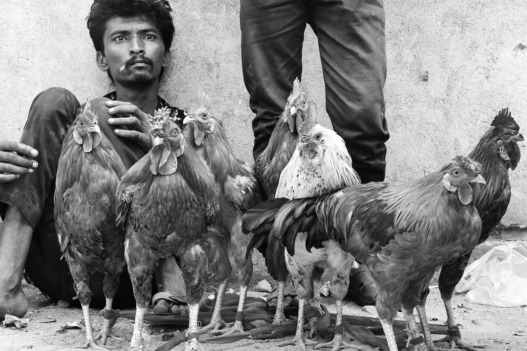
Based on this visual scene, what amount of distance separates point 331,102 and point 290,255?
3.30 feet

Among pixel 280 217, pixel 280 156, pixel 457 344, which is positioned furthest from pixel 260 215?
pixel 457 344

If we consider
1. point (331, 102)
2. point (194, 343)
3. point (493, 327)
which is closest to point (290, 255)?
point (194, 343)

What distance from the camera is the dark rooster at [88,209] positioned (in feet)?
13.7

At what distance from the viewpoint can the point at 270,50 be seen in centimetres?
484

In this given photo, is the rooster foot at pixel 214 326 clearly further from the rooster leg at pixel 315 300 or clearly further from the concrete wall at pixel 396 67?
the concrete wall at pixel 396 67

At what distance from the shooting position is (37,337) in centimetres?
434

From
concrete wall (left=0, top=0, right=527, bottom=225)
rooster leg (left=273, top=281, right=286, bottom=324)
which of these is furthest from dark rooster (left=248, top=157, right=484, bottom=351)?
concrete wall (left=0, top=0, right=527, bottom=225)

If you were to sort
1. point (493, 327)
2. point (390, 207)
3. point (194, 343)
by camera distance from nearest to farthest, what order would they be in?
point (390, 207)
point (194, 343)
point (493, 327)

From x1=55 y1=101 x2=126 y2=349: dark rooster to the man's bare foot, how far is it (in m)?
0.55

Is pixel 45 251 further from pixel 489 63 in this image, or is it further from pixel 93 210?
pixel 489 63

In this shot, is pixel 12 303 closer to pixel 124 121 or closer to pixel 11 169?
pixel 11 169

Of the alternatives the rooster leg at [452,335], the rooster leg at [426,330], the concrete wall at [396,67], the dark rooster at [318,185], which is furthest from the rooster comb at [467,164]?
the concrete wall at [396,67]

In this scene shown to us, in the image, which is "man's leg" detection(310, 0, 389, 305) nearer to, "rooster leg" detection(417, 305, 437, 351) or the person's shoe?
the person's shoe

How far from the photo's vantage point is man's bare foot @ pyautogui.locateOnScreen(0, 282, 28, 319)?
4.57 metres
